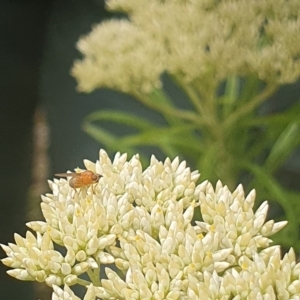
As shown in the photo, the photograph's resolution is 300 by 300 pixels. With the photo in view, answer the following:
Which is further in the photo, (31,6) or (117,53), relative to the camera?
(31,6)

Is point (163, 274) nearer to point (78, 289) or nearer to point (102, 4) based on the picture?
point (78, 289)

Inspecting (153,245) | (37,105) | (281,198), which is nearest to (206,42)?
(281,198)

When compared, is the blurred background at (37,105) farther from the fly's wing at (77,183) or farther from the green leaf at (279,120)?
the fly's wing at (77,183)

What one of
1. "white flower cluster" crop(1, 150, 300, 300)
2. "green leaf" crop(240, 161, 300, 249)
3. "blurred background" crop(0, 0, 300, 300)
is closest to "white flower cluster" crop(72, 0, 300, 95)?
"green leaf" crop(240, 161, 300, 249)

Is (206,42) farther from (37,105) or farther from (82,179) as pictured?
(37,105)

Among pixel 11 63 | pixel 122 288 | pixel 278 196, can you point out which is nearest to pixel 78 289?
pixel 278 196

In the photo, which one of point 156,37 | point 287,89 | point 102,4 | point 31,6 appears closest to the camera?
point 156,37

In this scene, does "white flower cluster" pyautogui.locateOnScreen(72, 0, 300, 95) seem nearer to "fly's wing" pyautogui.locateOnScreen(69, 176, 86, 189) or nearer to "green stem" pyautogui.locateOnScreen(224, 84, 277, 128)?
"green stem" pyautogui.locateOnScreen(224, 84, 277, 128)
